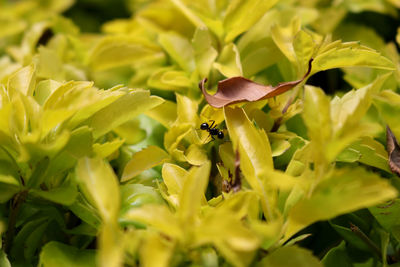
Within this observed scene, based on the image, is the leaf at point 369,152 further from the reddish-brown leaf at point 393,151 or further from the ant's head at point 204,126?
the ant's head at point 204,126

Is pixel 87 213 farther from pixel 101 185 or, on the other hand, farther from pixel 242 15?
Result: pixel 242 15

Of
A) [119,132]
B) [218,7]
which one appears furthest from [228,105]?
[218,7]

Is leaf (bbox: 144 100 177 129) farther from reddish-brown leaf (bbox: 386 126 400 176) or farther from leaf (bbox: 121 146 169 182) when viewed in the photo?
reddish-brown leaf (bbox: 386 126 400 176)

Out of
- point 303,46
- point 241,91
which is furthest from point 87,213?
point 303,46

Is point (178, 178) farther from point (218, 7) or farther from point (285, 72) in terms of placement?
point (218, 7)

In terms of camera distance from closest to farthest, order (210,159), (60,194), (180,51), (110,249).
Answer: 1. (110,249)
2. (60,194)
3. (210,159)
4. (180,51)
